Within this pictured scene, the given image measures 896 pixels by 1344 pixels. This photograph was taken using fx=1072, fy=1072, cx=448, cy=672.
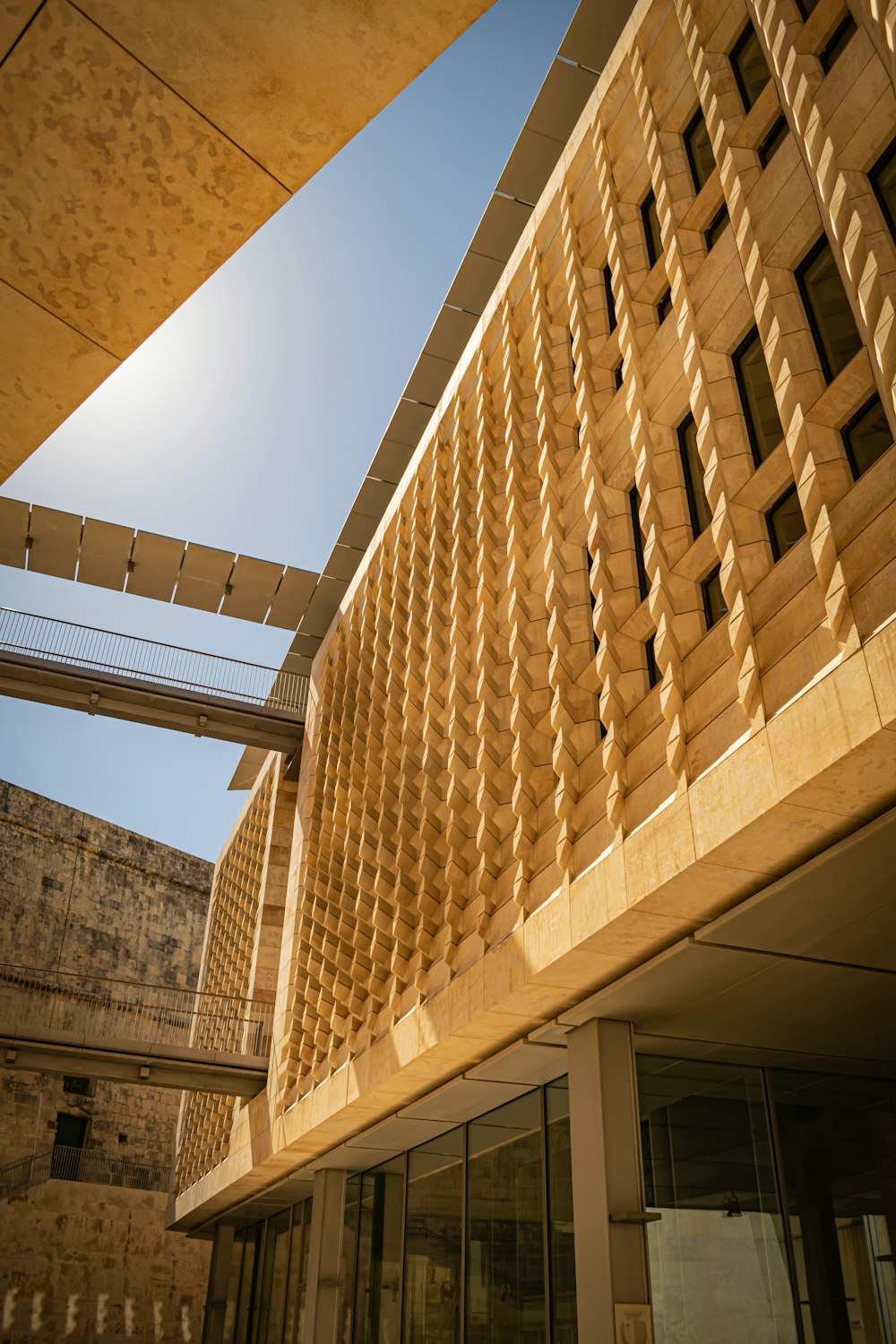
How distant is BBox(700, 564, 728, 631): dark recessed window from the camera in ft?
28.8

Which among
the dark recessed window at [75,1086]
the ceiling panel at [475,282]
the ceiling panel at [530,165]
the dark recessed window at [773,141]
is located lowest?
the dark recessed window at [75,1086]

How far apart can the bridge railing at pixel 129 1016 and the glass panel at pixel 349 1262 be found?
124 inches

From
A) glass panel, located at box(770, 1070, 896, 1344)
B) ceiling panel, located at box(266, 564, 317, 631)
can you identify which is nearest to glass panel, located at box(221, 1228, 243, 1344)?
ceiling panel, located at box(266, 564, 317, 631)

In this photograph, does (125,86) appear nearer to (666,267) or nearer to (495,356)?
(666,267)

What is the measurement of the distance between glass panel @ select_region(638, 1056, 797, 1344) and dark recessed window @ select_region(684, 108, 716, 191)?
28.0 ft

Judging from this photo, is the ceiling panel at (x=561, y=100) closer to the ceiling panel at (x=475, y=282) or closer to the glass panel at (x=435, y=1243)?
the ceiling panel at (x=475, y=282)

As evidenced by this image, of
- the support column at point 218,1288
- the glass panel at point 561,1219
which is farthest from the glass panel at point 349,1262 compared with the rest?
the support column at point 218,1288

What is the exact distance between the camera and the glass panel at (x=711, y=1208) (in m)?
9.63

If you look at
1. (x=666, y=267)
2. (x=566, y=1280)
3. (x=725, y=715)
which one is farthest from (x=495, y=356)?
(x=566, y=1280)

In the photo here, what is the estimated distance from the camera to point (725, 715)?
26.1 feet

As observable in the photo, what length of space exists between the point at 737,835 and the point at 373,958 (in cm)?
836

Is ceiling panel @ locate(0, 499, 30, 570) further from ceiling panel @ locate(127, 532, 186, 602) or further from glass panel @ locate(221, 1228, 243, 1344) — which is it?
glass panel @ locate(221, 1228, 243, 1344)

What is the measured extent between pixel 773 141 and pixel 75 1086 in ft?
122

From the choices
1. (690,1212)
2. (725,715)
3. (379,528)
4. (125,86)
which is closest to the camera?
(125,86)
